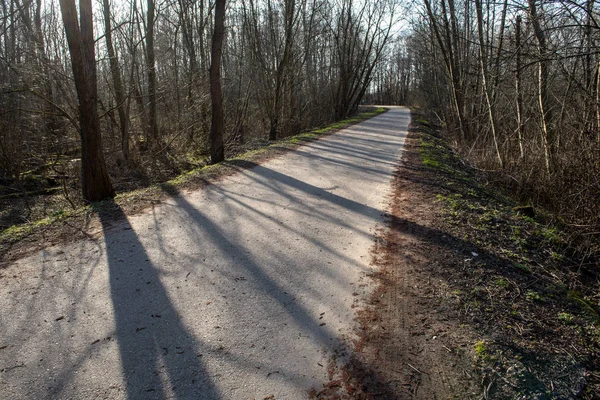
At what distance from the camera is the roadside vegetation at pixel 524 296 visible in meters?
2.60

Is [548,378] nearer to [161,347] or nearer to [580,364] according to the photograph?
[580,364]

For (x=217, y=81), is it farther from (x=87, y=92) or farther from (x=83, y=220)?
(x=83, y=220)

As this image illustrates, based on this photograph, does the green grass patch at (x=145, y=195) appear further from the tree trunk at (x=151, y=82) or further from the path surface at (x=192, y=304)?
the tree trunk at (x=151, y=82)

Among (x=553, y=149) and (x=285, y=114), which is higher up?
(x=285, y=114)

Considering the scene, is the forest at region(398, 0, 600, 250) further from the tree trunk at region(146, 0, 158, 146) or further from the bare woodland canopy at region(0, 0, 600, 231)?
the tree trunk at region(146, 0, 158, 146)

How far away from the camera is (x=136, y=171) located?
1210cm

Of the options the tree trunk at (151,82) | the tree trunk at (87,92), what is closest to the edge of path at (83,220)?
the tree trunk at (87,92)

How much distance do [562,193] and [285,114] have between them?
1552cm

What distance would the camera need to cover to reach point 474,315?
3.25 metres

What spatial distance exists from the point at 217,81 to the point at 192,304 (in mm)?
7671

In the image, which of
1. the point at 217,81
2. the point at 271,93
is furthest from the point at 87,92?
the point at 271,93

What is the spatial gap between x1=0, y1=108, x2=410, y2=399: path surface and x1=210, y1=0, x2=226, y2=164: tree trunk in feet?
13.5

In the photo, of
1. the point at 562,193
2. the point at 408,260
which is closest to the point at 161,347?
the point at 408,260

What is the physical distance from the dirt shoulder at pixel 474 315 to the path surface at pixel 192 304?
29cm
